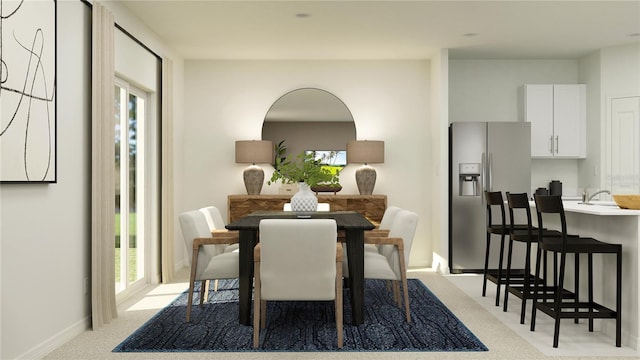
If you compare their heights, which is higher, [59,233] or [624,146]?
[624,146]

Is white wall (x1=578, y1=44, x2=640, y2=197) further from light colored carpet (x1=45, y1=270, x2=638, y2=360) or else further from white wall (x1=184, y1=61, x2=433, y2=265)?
light colored carpet (x1=45, y1=270, x2=638, y2=360)

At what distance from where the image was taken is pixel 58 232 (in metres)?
3.63

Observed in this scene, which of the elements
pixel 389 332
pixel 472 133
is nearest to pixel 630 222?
pixel 389 332

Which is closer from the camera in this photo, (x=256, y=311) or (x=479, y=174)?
(x=256, y=311)

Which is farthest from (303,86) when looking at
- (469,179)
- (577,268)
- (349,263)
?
(577,268)

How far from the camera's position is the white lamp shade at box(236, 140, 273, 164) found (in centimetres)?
669

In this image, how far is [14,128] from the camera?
3047mm

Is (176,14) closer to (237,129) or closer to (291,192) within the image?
(237,129)

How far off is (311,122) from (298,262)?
378 cm

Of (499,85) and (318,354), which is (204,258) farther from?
(499,85)

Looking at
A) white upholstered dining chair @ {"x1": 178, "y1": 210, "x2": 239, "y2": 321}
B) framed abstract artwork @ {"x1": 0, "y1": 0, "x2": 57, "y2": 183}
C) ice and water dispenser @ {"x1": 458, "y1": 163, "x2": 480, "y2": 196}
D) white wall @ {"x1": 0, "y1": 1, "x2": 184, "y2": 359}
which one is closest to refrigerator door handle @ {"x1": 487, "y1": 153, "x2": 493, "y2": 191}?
ice and water dispenser @ {"x1": 458, "y1": 163, "x2": 480, "y2": 196}

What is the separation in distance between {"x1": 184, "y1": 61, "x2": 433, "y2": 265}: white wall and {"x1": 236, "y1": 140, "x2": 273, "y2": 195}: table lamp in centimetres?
28

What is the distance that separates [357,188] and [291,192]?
90cm

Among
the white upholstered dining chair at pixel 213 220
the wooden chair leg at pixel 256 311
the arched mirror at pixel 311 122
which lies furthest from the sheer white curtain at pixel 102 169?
the arched mirror at pixel 311 122
